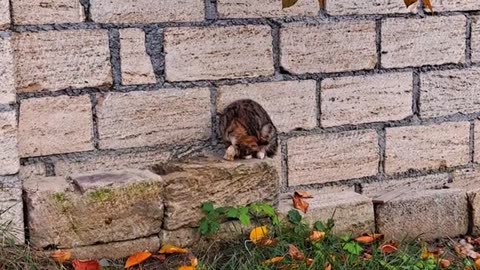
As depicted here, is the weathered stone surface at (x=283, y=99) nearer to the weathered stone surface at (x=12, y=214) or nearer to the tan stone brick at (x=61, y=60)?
the tan stone brick at (x=61, y=60)

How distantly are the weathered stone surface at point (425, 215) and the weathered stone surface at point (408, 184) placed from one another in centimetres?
33

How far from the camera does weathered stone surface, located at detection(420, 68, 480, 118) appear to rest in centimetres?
538

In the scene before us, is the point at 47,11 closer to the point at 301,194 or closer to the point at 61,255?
the point at 61,255

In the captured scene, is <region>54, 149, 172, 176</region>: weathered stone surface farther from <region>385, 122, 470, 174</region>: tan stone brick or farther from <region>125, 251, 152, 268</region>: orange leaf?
<region>385, 122, 470, 174</region>: tan stone brick

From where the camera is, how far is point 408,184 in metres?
5.45

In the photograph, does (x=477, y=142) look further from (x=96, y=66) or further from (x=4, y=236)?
(x=4, y=236)

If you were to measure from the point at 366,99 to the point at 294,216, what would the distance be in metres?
1.04

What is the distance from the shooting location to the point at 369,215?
4828mm

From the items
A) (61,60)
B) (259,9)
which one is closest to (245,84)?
(259,9)

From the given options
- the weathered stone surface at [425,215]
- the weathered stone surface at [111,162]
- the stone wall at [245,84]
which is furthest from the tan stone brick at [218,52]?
the weathered stone surface at [425,215]

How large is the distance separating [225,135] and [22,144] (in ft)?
3.69

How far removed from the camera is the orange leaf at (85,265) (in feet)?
13.4

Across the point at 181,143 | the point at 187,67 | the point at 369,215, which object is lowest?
the point at 369,215

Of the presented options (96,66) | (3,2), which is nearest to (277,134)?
(96,66)
